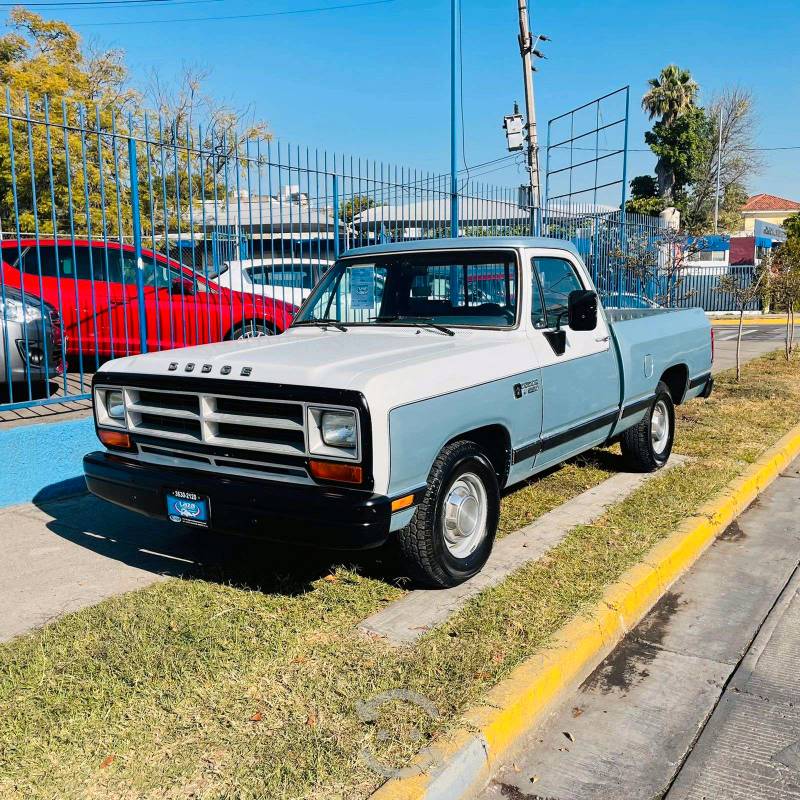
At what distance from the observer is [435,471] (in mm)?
3969

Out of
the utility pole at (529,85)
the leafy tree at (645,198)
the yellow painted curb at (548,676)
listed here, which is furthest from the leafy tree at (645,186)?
the yellow painted curb at (548,676)

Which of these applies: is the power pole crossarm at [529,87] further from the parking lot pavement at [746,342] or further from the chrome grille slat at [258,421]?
the chrome grille slat at [258,421]

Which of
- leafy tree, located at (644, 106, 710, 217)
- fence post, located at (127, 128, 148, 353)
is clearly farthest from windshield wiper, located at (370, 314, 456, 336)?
leafy tree, located at (644, 106, 710, 217)

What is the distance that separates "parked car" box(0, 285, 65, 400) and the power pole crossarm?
14.9 meters

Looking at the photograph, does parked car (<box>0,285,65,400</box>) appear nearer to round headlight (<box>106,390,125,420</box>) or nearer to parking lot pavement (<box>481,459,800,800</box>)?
round headlight (<box>106,390,125,420</box>)

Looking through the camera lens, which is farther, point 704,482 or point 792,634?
point 704,482

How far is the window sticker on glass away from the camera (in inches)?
218

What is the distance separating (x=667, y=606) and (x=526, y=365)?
1579 mm

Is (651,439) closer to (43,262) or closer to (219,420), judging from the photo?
(219,420)

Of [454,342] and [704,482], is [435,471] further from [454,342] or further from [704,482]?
[704,482]

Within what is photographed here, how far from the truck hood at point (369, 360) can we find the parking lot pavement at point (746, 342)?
35.1ft

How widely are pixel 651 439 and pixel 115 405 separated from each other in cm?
433

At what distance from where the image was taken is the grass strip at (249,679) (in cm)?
271

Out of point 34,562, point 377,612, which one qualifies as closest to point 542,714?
point 377,612
